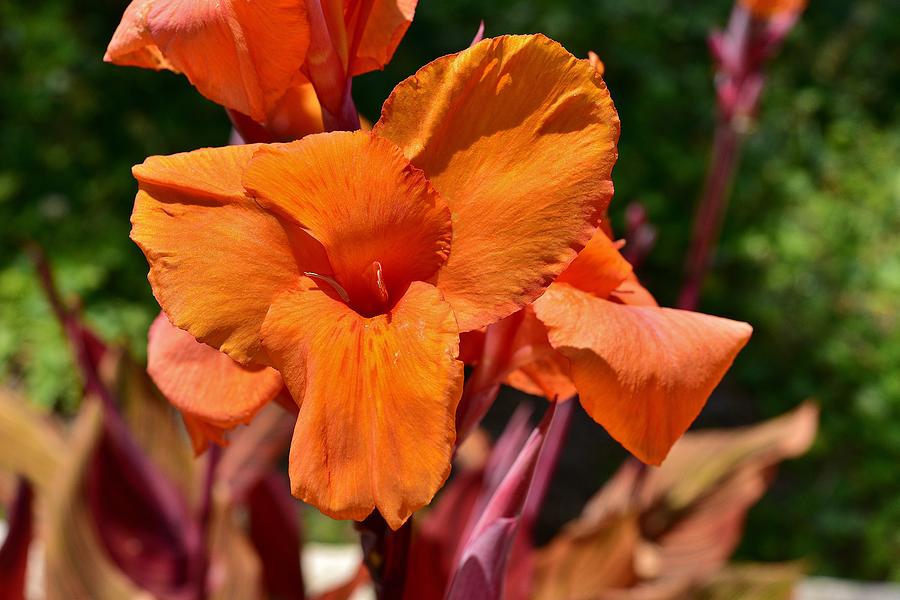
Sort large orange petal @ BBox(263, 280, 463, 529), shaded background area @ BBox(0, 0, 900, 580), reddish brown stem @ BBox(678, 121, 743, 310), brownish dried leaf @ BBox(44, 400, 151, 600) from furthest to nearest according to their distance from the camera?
shaded background area @ BBox(0, 0, 900, 580) < reddish brown stem @ BBox(678, 121, 743, 310) < brownish dried leaf @ BBox(44, 400, 151, 600) < large orange petal @ BBox(263, 280, 463, 529)

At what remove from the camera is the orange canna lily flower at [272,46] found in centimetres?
39

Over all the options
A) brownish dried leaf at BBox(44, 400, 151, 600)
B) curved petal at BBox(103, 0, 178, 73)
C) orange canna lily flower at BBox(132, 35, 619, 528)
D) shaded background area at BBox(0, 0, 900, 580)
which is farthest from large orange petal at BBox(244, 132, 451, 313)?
shaded background area at BBox(0, 0, 900, 580)

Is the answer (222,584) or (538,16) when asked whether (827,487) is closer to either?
(222,584)

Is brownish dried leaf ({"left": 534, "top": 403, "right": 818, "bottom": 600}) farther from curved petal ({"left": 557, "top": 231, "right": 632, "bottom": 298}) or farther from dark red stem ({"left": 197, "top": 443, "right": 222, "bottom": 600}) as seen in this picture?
curved petal ({"left": 557, "top": 231, "right": 632, "bottom": 298})

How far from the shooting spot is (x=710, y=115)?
283 centimetres

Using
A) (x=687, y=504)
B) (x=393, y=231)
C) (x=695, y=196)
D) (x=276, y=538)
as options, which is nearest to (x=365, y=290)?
(x=393, y=231)

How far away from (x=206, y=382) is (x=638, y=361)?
0.21 m

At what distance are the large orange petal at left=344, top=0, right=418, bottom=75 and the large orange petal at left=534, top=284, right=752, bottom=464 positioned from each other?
145 mm

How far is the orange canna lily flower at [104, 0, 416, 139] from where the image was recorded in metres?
0.39

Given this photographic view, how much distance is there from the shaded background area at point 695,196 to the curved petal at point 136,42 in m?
1.68

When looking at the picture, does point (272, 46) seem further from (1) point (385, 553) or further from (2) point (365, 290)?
(1) point (385, 553)

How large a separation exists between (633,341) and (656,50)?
280 cm

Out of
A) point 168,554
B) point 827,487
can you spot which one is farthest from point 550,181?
point 827,487

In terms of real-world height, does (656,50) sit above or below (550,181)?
below
